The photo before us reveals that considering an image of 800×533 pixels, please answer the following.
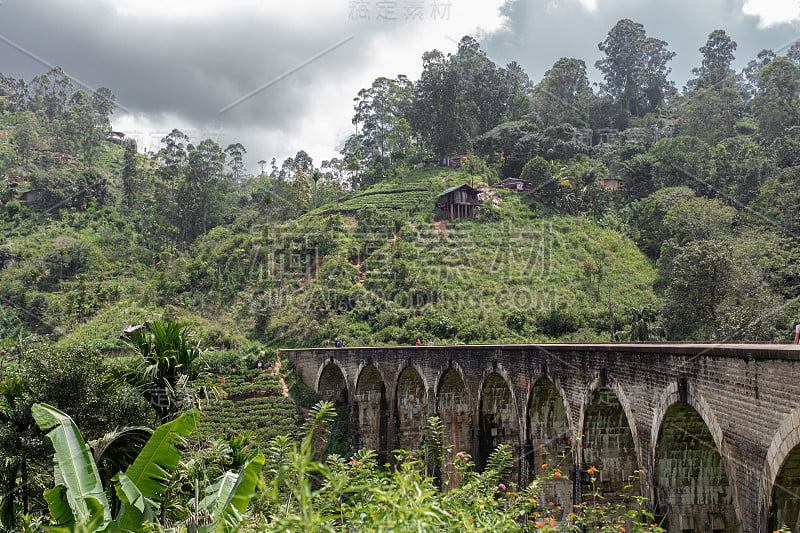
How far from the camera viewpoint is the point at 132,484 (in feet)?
16.6

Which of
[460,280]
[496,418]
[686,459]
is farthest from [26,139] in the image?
[686,459]

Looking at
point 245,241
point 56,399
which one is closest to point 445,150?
point 245,241

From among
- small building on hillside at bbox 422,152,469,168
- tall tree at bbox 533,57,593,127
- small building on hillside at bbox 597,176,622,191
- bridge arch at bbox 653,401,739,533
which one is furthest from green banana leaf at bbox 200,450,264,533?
tall tree at bbox 533,57,593,127

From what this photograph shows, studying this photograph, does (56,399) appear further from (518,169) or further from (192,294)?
(518,169)

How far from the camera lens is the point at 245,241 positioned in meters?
44.4

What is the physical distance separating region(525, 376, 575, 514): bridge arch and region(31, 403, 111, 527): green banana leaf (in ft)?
27.6

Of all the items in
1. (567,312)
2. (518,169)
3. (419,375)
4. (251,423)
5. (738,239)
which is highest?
(518,169)

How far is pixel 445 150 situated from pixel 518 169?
8753mm

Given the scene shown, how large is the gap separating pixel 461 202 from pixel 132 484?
130 feet

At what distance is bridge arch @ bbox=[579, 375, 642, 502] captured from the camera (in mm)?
9336

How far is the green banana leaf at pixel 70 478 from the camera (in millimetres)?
4945

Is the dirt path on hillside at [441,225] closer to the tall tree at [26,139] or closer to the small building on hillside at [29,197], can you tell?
the small building on hillside at [29,197]

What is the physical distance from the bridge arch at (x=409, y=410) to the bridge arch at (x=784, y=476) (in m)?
13.8

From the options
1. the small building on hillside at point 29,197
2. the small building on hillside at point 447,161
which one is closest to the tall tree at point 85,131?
the small building on hillside at point 29,197
